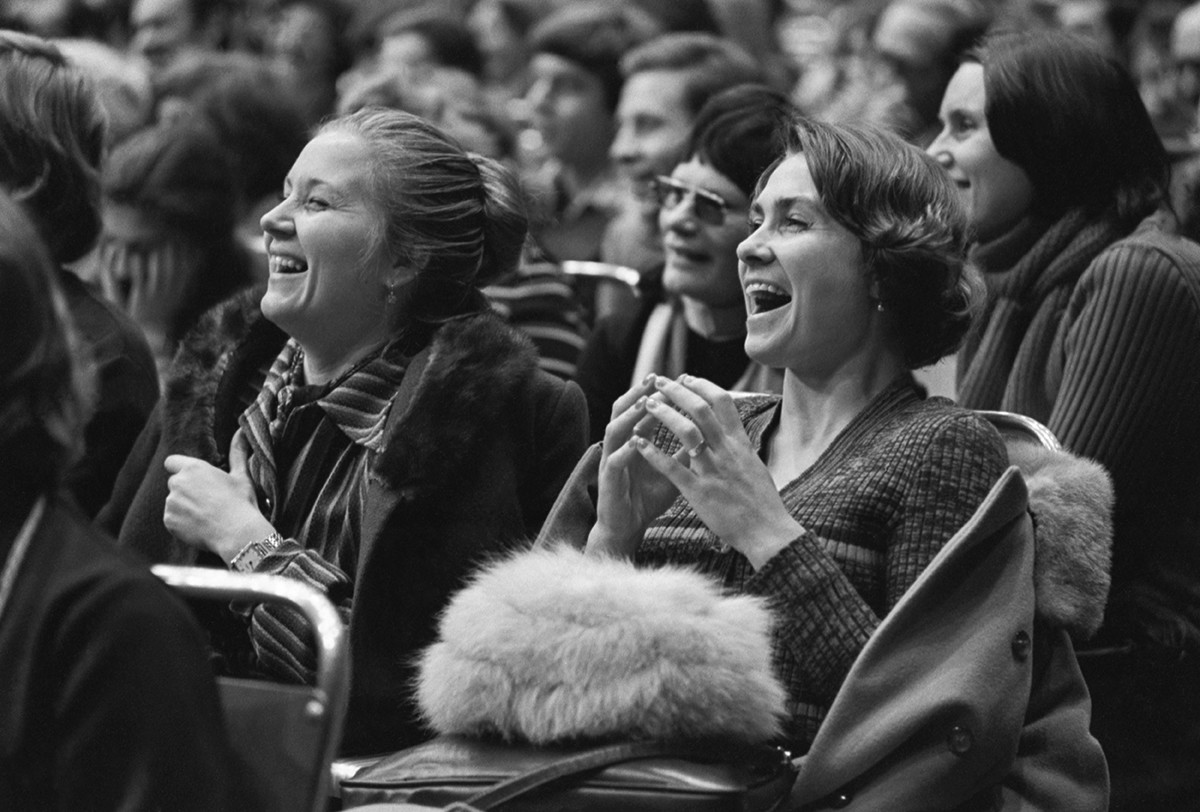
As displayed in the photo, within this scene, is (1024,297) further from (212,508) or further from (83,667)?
(83,667)

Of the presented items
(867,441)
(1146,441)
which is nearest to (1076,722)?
(867,441)

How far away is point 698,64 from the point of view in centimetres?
570

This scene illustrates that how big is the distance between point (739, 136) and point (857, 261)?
142 cm

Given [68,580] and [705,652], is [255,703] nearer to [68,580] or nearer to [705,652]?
[68,580]

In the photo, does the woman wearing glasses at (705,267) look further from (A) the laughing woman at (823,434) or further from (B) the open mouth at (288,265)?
(B) the open mouth at (288,265)

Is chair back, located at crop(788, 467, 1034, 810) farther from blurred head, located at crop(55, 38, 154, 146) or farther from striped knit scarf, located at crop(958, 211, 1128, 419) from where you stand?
blurred head, located at crop(55, 38, 154, 146)

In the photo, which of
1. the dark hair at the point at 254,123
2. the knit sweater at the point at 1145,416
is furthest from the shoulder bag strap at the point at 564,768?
the dark hair at the point at 254,123

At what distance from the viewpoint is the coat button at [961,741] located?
260cm

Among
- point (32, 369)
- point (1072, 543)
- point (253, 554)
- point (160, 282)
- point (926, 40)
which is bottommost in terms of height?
point (160, 282)

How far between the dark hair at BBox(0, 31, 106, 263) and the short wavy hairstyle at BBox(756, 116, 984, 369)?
1643 mm

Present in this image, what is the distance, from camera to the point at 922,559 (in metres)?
2.79

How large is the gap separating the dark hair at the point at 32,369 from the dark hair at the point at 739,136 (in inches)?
104

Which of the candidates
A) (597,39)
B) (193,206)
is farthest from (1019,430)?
(597,39)

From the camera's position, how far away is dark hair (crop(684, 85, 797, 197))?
446 cm
